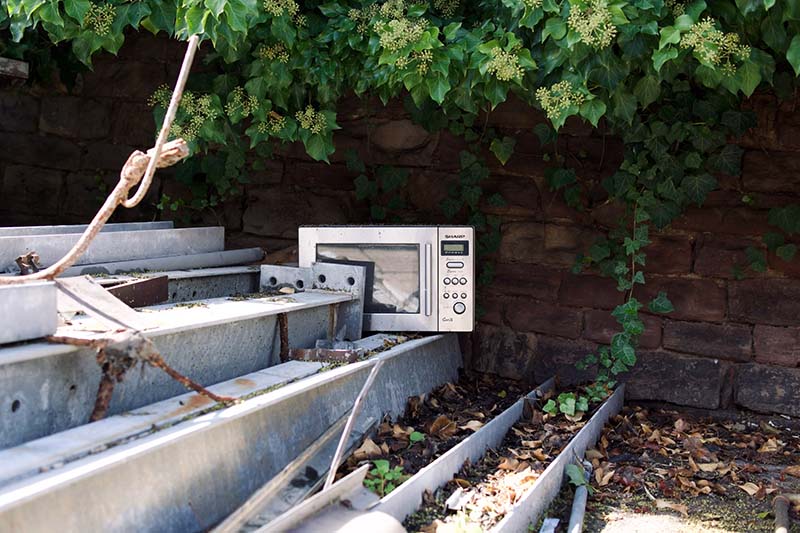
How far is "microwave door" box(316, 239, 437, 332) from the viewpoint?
141 inches

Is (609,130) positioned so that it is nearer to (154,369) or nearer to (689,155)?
(689,155)

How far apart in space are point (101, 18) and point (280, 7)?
725mm

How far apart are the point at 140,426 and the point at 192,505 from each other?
0.24 m

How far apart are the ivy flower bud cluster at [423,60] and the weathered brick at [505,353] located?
5.28ft

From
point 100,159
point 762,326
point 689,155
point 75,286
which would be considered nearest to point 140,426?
point 75,286

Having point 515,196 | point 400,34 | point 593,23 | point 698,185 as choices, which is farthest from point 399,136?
point 593,23

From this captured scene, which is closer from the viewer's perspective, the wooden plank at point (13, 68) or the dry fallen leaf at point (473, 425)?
the dry fallen leaf at point (473, 425)

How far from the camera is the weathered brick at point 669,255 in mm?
3920

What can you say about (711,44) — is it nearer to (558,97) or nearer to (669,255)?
(558,97)

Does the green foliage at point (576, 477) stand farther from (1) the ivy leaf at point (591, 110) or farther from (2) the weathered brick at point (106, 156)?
(2) the weathered brick at point (106, 156)

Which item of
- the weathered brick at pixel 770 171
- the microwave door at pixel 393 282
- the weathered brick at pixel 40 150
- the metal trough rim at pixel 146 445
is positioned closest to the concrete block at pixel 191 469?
the metal trough rim at pixel 146 445

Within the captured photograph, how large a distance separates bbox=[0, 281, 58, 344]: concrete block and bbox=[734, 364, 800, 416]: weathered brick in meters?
3.02

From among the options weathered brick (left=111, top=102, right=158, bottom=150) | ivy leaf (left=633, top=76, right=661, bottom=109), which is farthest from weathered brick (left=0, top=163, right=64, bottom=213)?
ivy leaf (left=633, top=76, right=661, bottom=109)

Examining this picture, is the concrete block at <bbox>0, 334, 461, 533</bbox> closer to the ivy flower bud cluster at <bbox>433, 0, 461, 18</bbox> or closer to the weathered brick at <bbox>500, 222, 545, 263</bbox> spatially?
the weathered brick at <bbox>500, 222, 545, 263</bbox>
